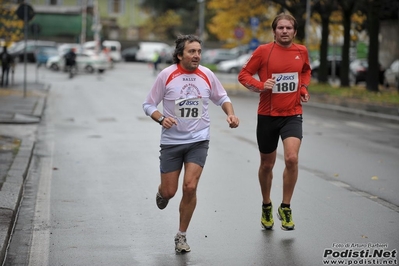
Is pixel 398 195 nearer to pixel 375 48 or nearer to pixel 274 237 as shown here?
pixel 274 237

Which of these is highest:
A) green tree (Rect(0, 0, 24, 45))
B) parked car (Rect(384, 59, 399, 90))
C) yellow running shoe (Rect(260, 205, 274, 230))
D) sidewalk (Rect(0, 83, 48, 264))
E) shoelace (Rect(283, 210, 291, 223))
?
green tree (Rect(0, 0, 24, 45))

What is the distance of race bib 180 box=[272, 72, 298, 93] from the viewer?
838 centimetres

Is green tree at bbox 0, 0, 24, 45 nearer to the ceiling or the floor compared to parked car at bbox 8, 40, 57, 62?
nearer to the ceiling

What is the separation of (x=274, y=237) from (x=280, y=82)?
1.39 m

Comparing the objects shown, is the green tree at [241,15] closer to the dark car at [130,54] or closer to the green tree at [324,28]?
the green tree at [324,28]

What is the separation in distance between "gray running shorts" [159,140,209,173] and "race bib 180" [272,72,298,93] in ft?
3.41

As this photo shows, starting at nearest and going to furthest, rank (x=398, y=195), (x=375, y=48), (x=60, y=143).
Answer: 1. (x=398, y=195)
2. (x=60, y=143)
3. (x=375, y=48)

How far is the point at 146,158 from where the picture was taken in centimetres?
1438

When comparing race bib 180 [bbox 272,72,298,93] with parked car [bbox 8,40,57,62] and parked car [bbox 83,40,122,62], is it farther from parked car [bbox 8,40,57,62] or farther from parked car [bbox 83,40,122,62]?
parked car [bbox 83,40,122,62]

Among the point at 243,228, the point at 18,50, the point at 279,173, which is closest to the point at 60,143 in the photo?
the point at 279,173

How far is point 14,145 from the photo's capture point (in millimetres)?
15570

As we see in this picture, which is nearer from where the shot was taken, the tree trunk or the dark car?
the tree trunk

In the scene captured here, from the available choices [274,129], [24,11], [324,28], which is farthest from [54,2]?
[274,129]

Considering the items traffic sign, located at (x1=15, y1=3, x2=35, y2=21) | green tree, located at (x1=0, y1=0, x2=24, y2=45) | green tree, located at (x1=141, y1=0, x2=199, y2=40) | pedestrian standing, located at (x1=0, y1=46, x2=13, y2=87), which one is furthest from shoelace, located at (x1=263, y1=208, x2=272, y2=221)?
green tree, located at (x1=141, y1=0, x2=199, y2=40)
